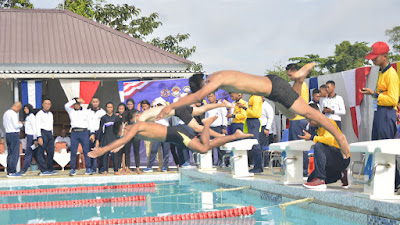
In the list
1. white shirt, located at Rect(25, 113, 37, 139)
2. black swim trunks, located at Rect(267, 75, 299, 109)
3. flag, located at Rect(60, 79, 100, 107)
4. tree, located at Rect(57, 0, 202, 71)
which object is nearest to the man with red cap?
black swim trunks, located at Rect(267, 75, 299, 109)

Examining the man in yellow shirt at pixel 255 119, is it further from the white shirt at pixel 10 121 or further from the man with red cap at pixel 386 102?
the white shirt at pixel 10 121

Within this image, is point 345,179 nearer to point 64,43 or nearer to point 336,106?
point 336,106

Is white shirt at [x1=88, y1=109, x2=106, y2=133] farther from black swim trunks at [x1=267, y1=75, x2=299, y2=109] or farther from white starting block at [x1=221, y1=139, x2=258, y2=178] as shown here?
black swim trunks at [x1=267, y1=75, x2=299, y2=109]

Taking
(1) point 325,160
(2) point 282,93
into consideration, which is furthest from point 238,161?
(2) point 282,93

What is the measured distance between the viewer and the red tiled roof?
18938mm

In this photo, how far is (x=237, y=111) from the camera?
1223cm

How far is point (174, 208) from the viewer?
10438 mm

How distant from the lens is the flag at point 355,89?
464 inches

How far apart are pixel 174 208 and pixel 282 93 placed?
18.7 feet

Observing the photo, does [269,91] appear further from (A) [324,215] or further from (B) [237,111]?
(B) [237,111]

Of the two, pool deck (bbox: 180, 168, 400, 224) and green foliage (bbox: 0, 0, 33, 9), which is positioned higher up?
green foliage (bbox: 0, 0, 33, 9)

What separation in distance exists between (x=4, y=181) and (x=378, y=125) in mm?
10055

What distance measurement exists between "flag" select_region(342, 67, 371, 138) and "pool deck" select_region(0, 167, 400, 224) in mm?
2227

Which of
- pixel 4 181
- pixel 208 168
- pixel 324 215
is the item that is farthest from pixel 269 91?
pixel 4 181
